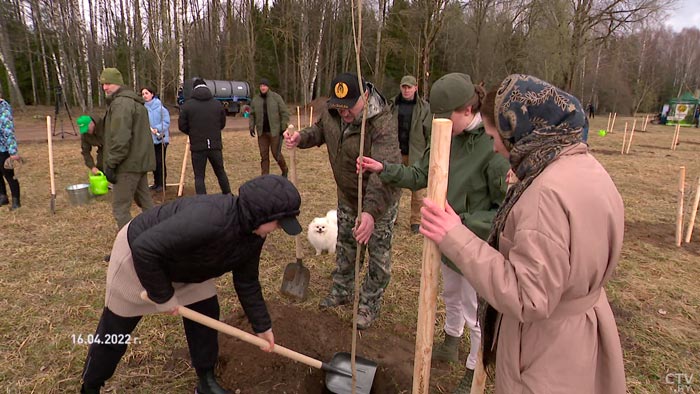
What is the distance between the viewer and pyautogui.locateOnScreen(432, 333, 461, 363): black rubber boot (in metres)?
3.03

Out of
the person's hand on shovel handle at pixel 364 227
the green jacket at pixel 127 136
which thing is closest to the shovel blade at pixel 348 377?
the person's hand on shovel handle at pixel 364 227

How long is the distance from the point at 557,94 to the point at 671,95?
53.3 metres

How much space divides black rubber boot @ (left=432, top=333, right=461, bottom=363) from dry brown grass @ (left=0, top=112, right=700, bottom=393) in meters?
0.38

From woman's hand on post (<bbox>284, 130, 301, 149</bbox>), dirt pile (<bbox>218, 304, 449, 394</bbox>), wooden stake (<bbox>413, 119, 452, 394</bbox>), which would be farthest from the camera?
woman's hand on post (<bbox>284, 130, 301, 149</bbox>)

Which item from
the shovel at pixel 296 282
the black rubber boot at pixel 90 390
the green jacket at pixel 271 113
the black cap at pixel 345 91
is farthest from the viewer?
the green jacket at pixel 271 113

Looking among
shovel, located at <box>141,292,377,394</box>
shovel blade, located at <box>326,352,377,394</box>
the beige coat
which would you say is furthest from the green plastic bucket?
A: the beige coat

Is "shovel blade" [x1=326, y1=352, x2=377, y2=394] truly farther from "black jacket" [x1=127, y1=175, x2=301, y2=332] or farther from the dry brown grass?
"black jacket" [x1=127, y1=175, x2=301, y2=332]

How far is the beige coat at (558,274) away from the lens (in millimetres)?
1227

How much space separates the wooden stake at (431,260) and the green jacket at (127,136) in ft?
12.5

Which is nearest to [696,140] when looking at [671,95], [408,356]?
[408,356]

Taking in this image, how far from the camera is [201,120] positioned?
6172 millimetres

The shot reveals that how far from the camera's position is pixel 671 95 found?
1686 inches

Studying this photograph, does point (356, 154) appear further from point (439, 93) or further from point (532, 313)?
point (532, 313)

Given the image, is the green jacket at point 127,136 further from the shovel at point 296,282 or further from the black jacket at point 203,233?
the black jacket at point 203,233
